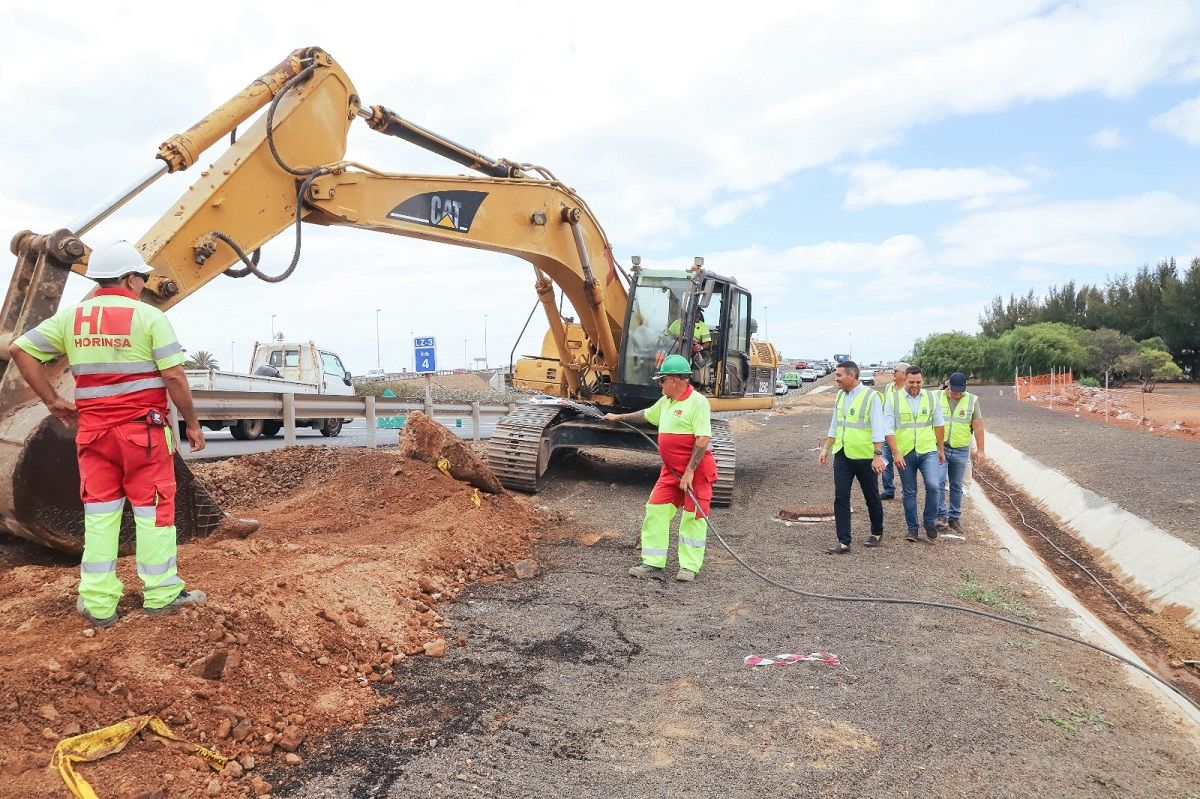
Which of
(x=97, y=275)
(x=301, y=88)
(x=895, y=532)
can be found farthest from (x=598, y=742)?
(x=895, y=532)

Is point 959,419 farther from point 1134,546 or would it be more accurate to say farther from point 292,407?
point 292,407

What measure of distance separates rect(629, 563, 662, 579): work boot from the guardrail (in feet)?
14.6

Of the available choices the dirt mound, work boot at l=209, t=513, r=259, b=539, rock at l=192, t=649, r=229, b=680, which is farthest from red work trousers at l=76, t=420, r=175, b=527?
work boot at l=209, t=513, r=259, b=539

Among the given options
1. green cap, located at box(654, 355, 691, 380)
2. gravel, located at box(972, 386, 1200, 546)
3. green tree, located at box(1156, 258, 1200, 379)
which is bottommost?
gravel, located at box(972, 386, 1200, 546)

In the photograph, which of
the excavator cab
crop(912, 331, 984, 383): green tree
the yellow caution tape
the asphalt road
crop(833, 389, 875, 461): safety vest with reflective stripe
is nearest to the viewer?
the yellow caution tape

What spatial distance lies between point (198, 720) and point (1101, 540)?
9.15m

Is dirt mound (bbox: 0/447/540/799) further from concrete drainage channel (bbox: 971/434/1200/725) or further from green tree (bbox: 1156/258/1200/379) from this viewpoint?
green tree (bbox: 1156/258/1200/379)

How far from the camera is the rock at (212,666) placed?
362cm

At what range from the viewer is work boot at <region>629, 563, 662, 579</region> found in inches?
256

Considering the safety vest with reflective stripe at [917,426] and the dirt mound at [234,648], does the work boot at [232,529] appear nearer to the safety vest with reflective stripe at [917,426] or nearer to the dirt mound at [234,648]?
the dirt mound at [234,648]

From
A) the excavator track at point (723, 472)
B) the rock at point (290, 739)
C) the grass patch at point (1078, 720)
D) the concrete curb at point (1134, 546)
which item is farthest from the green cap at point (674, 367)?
the concrete curb at point (1134, 546)

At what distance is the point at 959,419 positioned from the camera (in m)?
8.94

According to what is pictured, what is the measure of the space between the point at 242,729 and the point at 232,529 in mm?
2799

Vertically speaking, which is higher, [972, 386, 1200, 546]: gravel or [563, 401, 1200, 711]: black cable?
[972, 386, 1200, 546]: gravel
